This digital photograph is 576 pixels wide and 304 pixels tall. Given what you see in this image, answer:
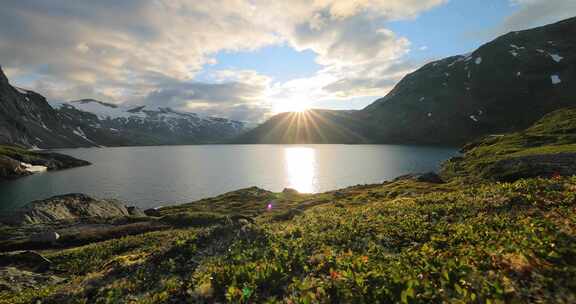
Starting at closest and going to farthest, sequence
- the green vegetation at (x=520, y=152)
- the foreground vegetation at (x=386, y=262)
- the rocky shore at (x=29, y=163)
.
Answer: the foreground vegetation at (x=386, y=262)
the green vegetation at (x=520, y=152)
the rocky shore at (x=29, y=163)

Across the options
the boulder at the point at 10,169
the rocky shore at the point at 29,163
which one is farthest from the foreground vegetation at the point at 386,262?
the rocky shore at the point at 29,163

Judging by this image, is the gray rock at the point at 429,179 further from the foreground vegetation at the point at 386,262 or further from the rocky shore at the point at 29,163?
the rocky shore at the point at 29,163

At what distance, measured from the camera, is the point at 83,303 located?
43.4ft

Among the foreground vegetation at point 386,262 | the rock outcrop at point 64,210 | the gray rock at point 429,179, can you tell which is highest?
the foreground vegetation at point 386,262

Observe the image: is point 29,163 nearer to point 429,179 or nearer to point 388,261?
point 429,179

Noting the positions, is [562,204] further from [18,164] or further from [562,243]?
[18,164]

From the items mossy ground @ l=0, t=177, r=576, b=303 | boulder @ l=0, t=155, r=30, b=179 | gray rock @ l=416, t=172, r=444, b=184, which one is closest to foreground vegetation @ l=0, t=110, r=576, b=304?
mossy ground @ l=0, t=177, r=576, b=303

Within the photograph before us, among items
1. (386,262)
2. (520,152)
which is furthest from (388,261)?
(520,152)

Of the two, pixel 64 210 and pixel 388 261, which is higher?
pixel 388 261

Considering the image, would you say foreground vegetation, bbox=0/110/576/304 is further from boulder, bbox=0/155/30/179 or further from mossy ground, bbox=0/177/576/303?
boulder, bbox=0/155/30/179

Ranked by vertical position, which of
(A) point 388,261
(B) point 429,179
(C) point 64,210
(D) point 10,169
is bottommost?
(C) point 64,210

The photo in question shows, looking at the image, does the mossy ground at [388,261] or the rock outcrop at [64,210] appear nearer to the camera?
the mossy ground at [388,261]

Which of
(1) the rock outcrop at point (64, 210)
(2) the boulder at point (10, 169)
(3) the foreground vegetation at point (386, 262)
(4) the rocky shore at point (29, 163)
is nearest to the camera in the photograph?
(3) the foreground vegetation at point (386, 262)

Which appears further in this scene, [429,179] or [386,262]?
[429,179]
